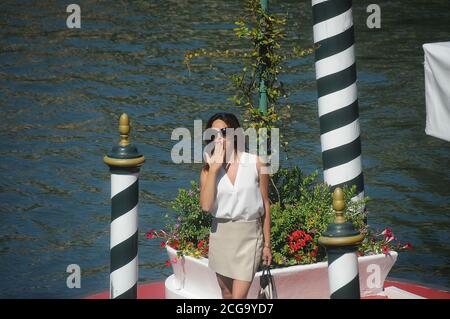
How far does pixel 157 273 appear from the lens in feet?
34.8

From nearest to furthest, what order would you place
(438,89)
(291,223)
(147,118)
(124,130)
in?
(124,130) < (438,89) < (291,223) < (147,118)

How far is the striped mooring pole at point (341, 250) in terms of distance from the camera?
20.7 feet

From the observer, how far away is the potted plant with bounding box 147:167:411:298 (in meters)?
8.45

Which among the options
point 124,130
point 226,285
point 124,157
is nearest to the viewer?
point 124,157

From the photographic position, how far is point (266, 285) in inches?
326

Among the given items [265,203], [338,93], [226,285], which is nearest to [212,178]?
[265,203]

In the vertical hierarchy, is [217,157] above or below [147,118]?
above

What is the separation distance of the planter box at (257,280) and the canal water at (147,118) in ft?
5.90

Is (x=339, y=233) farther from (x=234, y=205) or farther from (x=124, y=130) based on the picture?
(x=124, y=130)

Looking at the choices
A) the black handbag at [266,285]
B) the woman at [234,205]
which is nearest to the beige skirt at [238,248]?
the woman at [234,205]

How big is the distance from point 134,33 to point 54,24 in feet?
6.26

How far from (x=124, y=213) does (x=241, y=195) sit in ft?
2.75

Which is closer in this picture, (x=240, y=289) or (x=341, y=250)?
(x=341, y=250)

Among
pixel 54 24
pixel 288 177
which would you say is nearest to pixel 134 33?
pixel 54 24
